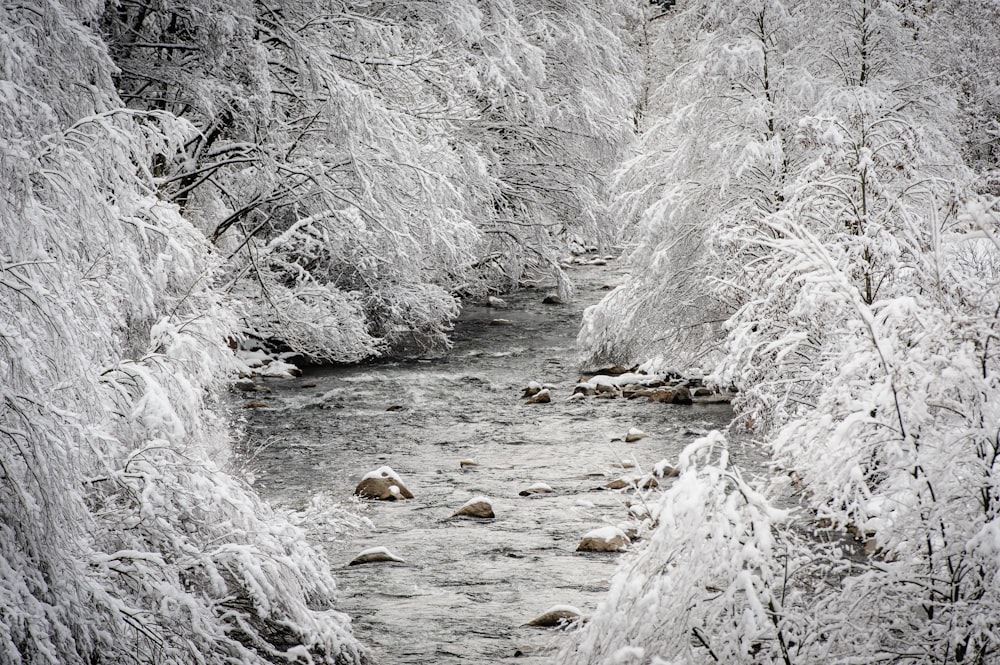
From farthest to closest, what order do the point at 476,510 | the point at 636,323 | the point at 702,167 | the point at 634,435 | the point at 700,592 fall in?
the point at 636,323
the point at 702,167
the point at 634,435
the point at 476,510
the point at 700,592

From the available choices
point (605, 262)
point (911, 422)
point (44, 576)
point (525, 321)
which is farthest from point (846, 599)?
point (605, 262)

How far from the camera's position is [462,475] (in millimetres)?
7336

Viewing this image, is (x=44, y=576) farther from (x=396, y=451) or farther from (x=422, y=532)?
(x=396, y=451)

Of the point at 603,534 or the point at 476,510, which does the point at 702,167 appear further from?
the point at 603,534

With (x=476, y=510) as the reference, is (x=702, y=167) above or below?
above

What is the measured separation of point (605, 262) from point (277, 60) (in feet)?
41.5

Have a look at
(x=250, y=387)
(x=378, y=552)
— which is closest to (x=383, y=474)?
(x=378, y=552)

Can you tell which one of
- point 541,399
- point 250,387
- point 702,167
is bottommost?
point 250,387

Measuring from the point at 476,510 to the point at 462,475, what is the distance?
1096mm

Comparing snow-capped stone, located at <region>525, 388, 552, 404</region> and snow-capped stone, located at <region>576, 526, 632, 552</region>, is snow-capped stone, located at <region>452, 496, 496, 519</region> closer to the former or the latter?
snow-capped stone, located at <region>576, 526, 632, 552</region>

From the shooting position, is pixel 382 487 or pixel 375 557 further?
pixel 382 487

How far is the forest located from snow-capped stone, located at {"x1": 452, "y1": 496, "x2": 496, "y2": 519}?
157cm

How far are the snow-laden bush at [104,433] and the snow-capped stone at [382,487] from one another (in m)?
2.15

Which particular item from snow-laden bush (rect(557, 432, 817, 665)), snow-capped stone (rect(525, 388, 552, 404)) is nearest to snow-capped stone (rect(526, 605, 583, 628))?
snow-laden bush (rect(557, 432, 817, 665))
